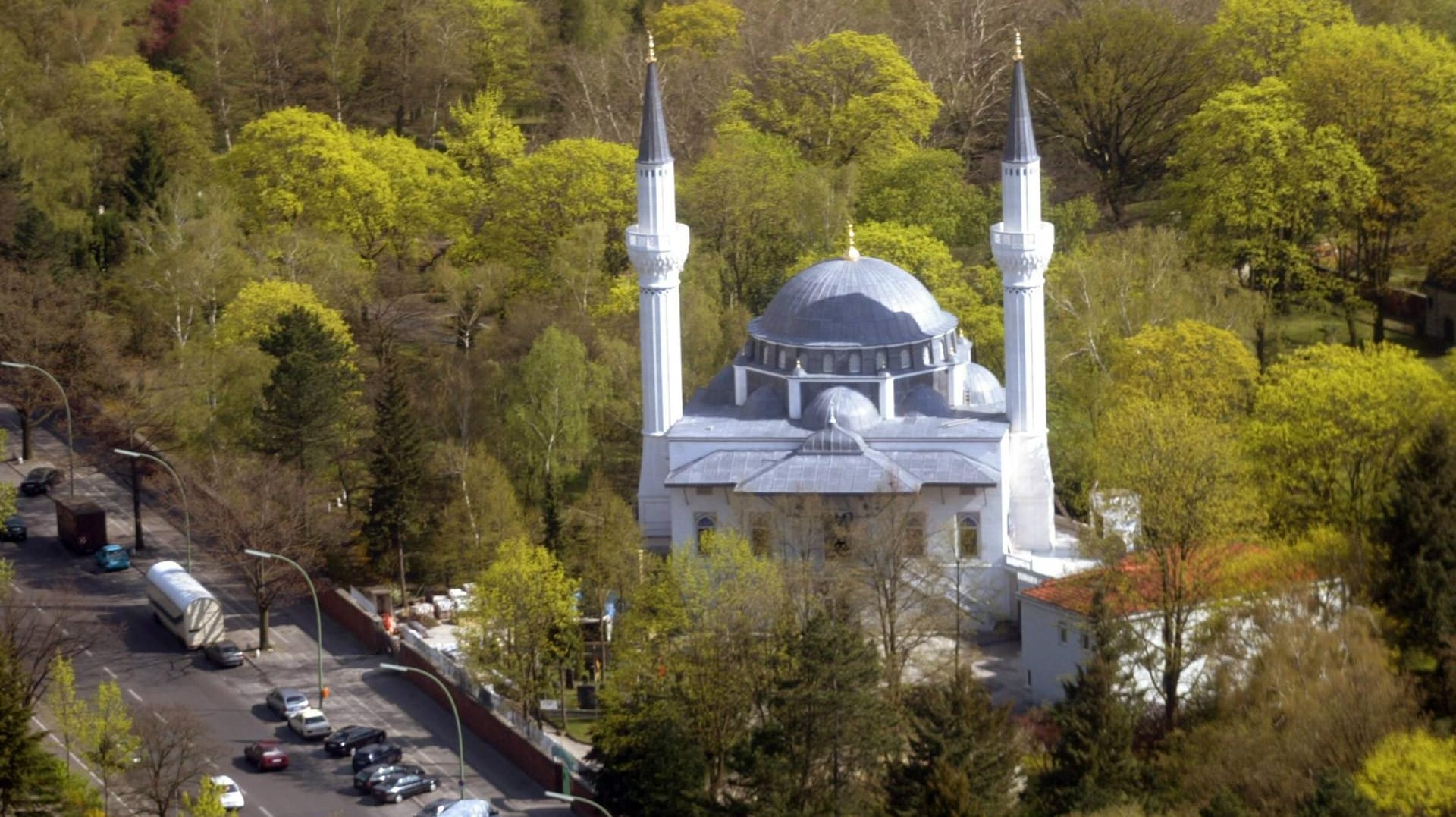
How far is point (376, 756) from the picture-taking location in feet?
272

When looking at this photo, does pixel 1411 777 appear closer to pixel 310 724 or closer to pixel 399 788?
pixel 399 788

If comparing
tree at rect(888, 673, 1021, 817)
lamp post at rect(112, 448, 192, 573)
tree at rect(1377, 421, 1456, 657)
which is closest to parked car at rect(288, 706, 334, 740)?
lamp post at rect(112, 448, 192, 573)

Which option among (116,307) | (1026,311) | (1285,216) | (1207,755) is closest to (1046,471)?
(1026,311)

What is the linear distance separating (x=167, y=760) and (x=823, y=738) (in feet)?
58.3

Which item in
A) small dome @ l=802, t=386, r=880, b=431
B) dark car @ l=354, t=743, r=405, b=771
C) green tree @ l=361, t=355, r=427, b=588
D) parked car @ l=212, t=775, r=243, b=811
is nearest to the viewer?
parked car @ l=212, t=775, r=243, b=811

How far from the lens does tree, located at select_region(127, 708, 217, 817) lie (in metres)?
79.2

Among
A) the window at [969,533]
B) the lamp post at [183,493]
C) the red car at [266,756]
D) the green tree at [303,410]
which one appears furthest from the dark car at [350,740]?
the window at [969,533]

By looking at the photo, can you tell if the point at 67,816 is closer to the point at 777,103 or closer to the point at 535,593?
the point at 535,593

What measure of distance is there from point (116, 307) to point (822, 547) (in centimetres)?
3948

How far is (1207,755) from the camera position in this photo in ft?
256

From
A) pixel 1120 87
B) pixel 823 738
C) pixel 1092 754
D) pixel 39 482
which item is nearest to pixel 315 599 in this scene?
pixel 823 738

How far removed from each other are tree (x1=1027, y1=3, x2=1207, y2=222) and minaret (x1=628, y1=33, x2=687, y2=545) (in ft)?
116

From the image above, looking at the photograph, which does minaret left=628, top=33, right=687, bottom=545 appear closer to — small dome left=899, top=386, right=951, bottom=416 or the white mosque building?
the white mosque building

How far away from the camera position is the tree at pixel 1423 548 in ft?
265
